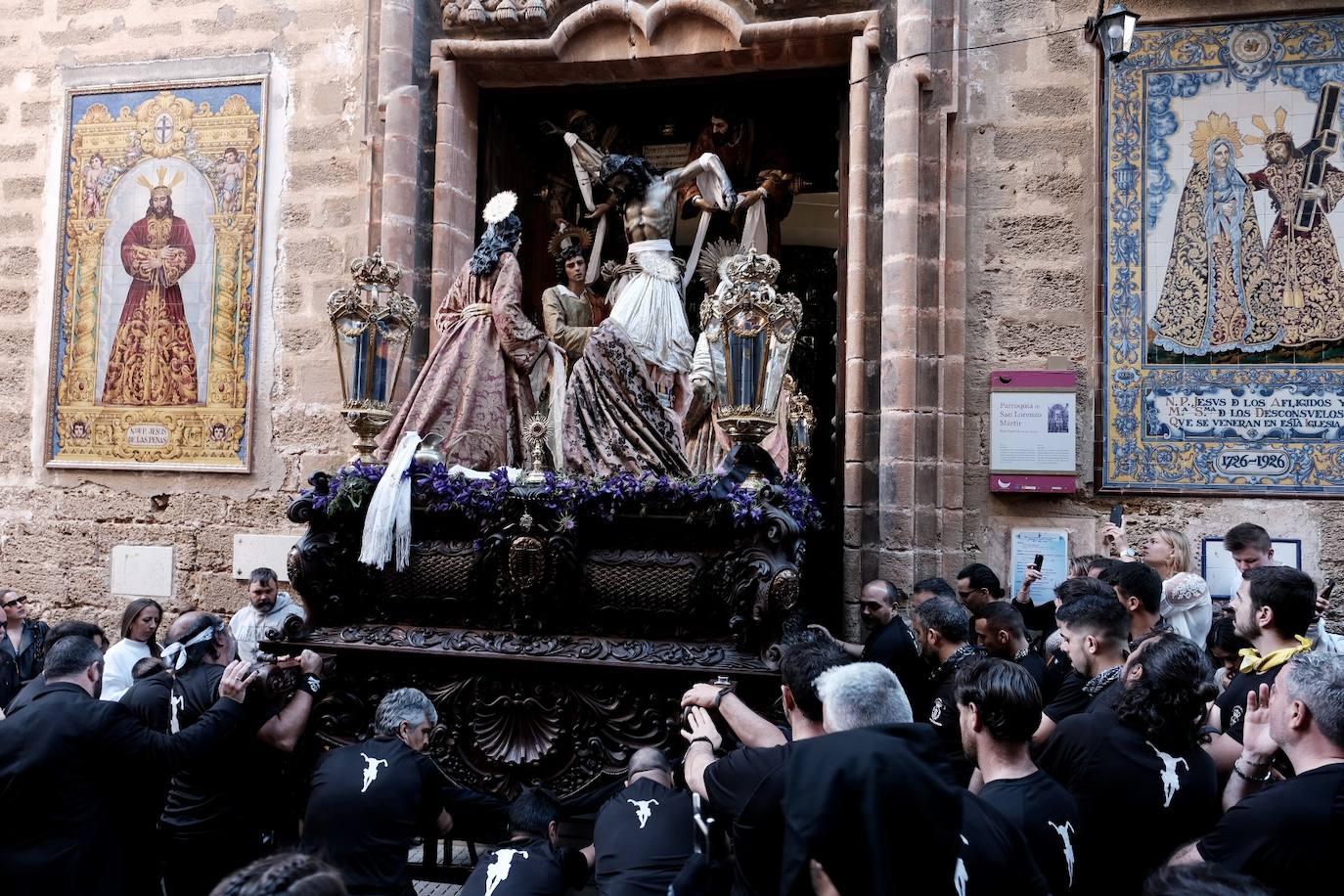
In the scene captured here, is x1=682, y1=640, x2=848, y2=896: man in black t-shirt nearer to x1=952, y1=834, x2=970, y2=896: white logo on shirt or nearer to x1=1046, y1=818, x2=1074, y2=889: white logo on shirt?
x1=952, y1=834, x2=970, y2=896: white logo on shirt

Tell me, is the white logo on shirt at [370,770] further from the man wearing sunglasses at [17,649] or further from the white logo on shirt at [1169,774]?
the man wearing sunglasses at [17,649]

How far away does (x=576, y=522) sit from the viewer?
5.61 m

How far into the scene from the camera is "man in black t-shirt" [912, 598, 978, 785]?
4117mm

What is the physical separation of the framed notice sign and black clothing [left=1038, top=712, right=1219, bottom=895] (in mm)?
3989

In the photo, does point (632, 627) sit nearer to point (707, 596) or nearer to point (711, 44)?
point (707, 596)

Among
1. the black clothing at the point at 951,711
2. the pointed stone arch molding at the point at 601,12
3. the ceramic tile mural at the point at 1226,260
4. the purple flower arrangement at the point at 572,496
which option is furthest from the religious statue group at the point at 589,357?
the ceramic tile mural at the point at 1226,260

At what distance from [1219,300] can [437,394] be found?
4923mm

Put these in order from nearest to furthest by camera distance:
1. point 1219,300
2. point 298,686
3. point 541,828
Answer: point 541,828 → point 298,686 → point 1219,300

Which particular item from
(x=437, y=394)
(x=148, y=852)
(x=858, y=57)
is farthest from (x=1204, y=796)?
(x=858, y=57)

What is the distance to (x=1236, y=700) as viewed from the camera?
12.2 feet

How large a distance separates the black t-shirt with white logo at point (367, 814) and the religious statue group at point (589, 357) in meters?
2.24

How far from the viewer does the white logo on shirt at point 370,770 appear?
13.1ft

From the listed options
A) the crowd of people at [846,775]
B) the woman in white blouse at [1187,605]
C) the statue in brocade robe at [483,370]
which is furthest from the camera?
the statue in brocade robe at [483,370]

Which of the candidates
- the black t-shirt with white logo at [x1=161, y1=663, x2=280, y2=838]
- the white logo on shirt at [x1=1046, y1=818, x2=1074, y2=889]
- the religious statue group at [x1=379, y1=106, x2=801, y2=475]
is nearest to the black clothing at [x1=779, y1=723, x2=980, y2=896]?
the white logo on shirt at [x1=1046, y1=818, x2=1074, y2=889]
